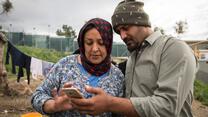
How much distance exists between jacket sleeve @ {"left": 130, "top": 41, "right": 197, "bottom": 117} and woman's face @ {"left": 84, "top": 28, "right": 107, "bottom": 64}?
61 centimetres

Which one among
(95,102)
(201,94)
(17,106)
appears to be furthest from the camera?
(201,94)

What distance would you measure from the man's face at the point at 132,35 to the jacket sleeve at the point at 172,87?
1.24ft

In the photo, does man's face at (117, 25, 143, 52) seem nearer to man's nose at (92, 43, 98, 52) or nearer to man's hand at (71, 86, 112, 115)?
man's nose at (92, 43, 98, 52)

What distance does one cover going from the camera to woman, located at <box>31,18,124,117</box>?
9.66 feet

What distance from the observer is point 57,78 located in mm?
3008

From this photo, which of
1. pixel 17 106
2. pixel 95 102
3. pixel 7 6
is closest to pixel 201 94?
pixel 17 106

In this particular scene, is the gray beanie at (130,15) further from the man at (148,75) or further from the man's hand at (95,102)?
the man's hand at (95,102)

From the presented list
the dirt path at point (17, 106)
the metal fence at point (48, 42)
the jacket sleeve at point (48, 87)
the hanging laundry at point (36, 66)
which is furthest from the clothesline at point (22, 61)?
the metal fence at point (48, 42)

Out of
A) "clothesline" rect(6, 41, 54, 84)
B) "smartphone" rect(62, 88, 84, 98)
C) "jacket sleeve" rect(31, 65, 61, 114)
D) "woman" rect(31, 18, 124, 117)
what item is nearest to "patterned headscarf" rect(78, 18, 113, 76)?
"woman" rect(31, 18, 124, 117)

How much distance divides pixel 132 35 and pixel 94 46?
0.32 metres

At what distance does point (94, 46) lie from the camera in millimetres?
2922

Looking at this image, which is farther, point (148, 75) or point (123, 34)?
point (123, 34)

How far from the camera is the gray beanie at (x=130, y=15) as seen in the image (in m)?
2.87

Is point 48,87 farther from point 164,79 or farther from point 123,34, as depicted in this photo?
point 164,79
